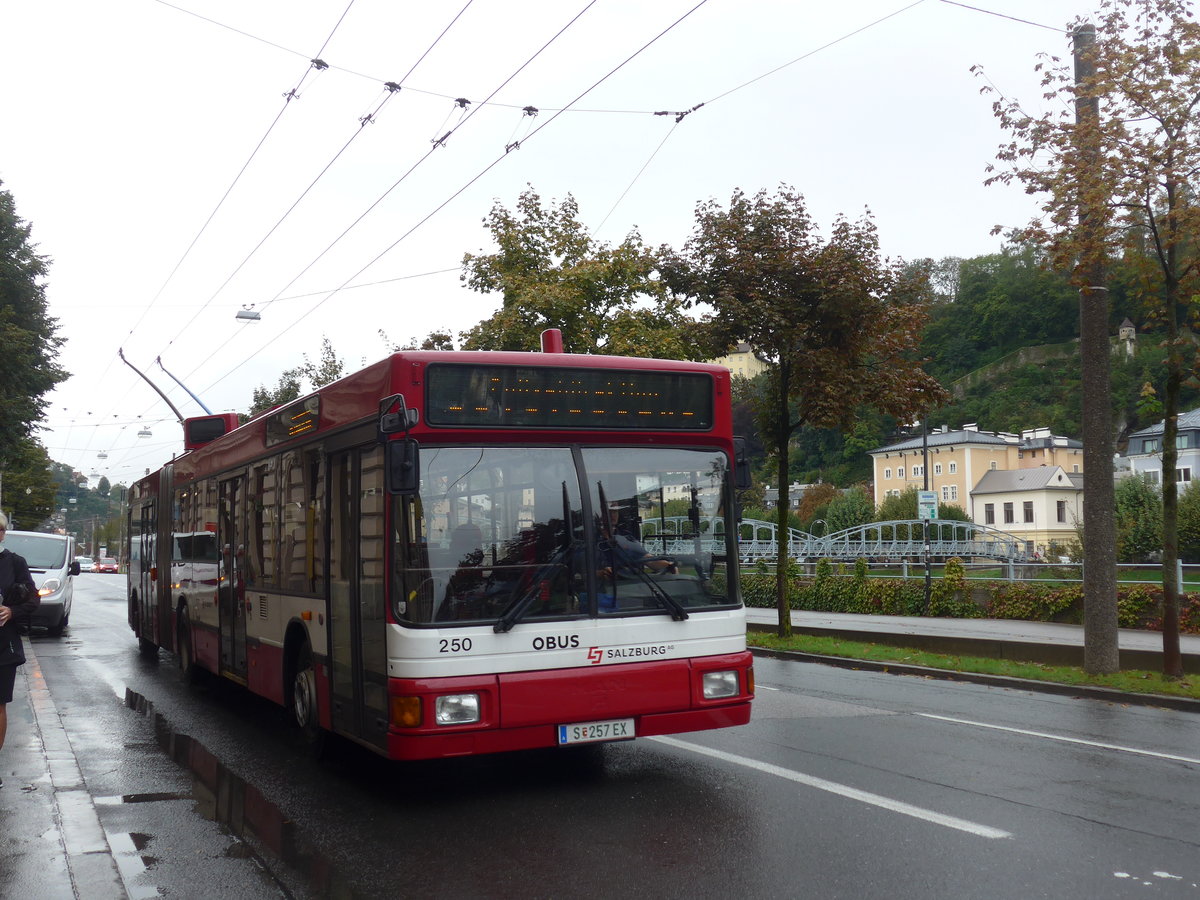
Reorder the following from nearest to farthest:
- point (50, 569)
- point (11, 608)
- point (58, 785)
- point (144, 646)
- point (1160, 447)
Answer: point (11, 608) < point (58, 785) < point (144, 646) < point (50, 569) < point (1160, 447)

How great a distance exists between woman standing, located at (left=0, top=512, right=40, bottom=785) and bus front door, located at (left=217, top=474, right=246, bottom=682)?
11.0ft

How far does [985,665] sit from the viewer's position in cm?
1605

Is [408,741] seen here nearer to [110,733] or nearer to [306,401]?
[306,401]

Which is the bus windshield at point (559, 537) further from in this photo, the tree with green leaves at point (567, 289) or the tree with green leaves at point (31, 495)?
the tree with green leaves at point (31, 495)

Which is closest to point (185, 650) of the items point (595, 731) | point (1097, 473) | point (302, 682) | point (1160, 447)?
point (302, 682)

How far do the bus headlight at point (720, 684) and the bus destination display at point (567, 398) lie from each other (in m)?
1.61

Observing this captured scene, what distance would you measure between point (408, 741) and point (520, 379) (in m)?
2.30

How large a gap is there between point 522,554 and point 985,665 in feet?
34.8

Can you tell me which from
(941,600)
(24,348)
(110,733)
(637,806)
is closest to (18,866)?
(637,806)

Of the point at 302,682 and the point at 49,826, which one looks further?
the point at 302,682

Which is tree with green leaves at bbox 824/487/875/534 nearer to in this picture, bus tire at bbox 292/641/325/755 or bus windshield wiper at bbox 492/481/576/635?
bus tire at bbox 292/641/325/755

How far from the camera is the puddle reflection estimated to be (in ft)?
19.3

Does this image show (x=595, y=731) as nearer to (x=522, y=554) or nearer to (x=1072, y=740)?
(x=522, y=554)

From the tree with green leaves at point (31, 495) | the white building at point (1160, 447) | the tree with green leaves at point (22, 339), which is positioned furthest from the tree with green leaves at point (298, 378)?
the white building at point (1160, 447)
